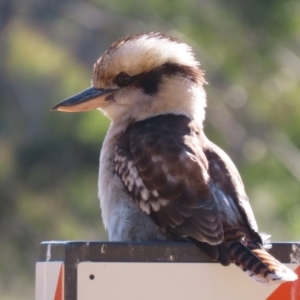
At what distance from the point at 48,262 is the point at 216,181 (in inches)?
39.7

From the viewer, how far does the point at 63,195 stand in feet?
30.9

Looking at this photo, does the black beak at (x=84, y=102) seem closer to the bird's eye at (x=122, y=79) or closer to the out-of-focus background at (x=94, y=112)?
the bird's eye at (x=122, y=79)

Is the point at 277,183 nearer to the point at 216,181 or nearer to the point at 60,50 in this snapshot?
the point at 60,50

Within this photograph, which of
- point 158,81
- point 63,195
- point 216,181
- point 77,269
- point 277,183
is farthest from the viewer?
point 63,195

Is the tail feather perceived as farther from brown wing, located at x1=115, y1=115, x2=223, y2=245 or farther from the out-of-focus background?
the out-of-focus background

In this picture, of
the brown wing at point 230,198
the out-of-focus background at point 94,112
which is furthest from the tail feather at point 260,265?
the out-of-focus background at point 94,112

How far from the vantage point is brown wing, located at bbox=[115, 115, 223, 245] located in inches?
128

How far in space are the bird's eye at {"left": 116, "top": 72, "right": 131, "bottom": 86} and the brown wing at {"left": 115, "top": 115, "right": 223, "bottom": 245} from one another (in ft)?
1.41

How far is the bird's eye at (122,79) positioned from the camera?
4.26m

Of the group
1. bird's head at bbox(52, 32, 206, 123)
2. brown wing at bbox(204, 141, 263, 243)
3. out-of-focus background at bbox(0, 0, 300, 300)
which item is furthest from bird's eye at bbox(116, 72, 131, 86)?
out-of-focus background at bbox(0, 0, 300, 300)

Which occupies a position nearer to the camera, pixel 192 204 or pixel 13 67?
pixel 192 204

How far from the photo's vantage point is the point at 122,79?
427 centimetres

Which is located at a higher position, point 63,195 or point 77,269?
point 63,195

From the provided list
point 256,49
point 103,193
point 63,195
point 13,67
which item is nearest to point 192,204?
point 103,193
